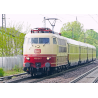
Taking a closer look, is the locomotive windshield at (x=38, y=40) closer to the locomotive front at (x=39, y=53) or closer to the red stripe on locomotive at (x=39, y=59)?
the locomotive front at (x=39, y=53)

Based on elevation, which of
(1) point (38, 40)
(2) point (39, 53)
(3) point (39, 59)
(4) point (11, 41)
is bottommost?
(3) point (39, 59)

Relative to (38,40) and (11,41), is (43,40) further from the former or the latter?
(11,41)

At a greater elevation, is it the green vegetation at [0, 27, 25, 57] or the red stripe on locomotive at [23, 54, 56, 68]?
the green vegetation at [0, 27, 25, 57]

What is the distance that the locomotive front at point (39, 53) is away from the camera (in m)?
15.3

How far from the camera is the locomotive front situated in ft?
50.1

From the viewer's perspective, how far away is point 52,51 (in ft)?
50.9

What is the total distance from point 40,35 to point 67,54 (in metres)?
4.89

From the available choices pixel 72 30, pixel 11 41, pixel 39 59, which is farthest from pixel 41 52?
pixel 72 30

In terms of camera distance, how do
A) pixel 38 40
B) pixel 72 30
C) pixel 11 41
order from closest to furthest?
pixel 38 40
pixel 11 41
pixel 72 30

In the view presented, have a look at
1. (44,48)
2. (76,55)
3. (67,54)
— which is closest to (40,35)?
(44,48)

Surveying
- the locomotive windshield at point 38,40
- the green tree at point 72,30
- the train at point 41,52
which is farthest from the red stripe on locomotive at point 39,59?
the green tree at point 72,30

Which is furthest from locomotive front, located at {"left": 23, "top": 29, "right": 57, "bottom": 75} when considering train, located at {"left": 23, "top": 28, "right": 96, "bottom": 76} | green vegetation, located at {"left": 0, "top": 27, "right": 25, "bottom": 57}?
green vegetation, located at {"left": 0, "top": 27, "right": 25, "bottom": 57}

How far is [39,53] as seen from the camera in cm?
1527

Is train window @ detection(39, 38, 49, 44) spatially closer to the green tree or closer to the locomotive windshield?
the locomotive windshield
